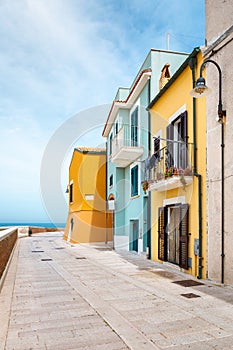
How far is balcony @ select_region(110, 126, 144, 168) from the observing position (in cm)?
1532

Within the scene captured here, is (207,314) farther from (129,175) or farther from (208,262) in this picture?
(129,175)

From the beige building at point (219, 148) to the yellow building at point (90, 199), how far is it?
14.9 m

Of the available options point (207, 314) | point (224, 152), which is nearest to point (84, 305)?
point (207, 314)

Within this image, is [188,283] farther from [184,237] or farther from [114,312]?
[114,312]

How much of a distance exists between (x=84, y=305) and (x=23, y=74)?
10.2m

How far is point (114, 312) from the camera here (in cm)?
572

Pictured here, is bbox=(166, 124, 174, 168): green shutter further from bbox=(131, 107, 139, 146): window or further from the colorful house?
bbox=(131, 107, 139, 146): window

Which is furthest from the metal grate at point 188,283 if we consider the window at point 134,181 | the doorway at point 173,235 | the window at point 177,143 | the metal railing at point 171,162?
the window at point 134,181

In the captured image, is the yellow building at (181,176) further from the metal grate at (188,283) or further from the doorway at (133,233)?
the doorway at (133,233)

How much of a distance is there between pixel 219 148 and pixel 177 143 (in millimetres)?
2526

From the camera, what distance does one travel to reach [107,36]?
13.2 meters

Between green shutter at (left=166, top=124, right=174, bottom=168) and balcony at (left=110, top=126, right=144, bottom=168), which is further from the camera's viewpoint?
balcony at (left=110, top=126, right=144, bottom=168)


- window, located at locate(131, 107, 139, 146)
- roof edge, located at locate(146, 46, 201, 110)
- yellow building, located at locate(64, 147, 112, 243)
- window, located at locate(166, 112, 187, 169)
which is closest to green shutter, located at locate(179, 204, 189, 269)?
window, located at locate(166, 112, 187, 169)

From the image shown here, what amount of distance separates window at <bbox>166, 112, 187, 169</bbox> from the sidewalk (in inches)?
139
